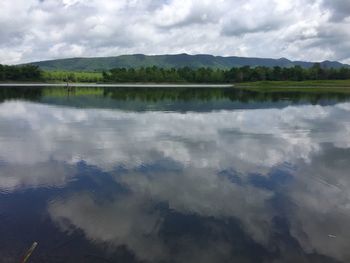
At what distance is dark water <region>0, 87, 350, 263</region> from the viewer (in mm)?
14570

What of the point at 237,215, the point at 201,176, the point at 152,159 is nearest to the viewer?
the point at 237,215

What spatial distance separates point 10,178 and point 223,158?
14835 mm

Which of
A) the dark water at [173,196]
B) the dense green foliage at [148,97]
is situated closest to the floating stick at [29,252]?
the dark water at [173,196]

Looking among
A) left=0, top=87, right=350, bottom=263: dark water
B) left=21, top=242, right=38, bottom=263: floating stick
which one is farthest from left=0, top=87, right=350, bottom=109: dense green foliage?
left=21, top=242, right=38, bottom=263: floating stick

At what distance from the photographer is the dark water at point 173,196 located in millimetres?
14570

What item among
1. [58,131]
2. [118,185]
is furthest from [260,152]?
[58,131]

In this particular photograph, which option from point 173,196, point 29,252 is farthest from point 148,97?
point 29,252

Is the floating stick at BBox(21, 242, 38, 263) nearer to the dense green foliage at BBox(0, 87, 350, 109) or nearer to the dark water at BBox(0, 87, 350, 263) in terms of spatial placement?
the dark water at BBox(0, 87, 350, 263)

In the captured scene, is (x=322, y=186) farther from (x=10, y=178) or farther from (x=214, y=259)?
(x=10, y=178)

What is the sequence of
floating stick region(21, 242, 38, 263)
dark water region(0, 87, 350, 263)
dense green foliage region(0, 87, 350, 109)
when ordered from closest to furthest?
1. floating stick region(21, 242, 38, 263)
2. dark water region(0, 87, 350, 263)
3. dense green foliage region(0, 87, 350, 109)

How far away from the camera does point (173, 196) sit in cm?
2016

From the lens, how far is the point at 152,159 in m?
27.8

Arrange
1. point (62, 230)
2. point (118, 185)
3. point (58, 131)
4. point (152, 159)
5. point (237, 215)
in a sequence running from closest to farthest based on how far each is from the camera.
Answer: point (62, 230)
point (237, 215)
point (118, 185)
point (152, 159)
point (58, 131)

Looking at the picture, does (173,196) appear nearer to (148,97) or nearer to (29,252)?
(29,252)
